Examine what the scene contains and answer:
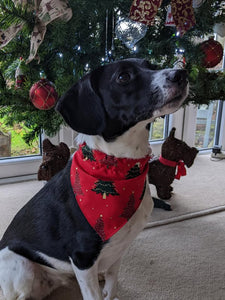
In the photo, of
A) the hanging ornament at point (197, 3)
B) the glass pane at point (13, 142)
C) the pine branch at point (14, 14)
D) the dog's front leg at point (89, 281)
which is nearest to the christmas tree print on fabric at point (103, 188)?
the dog's front leg at point (89, 281)

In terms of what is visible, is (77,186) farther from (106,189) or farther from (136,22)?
(136,22)

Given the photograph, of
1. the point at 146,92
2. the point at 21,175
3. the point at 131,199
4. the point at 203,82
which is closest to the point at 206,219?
the point at 203,82

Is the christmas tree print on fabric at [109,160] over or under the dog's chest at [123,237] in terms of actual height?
over

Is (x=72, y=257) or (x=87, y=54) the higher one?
(x=87, y=54)

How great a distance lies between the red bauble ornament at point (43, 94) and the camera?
40.9 inches

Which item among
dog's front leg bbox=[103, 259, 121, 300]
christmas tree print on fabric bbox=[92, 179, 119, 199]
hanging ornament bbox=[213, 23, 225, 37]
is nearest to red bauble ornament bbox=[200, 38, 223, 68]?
hanging ornament bbox=[213, 23, 225, 37]

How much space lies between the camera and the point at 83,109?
72 cm

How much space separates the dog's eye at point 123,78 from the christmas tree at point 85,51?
476 millimetres

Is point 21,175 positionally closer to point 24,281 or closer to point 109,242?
point 24,281

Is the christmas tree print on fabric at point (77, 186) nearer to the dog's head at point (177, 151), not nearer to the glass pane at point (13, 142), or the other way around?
the dog's head at point (177, 151)

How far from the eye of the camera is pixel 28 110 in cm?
121

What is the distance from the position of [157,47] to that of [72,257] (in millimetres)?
969

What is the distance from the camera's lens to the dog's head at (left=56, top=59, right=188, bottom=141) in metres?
0.69

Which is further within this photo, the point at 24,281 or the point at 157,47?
the point at 157,47
